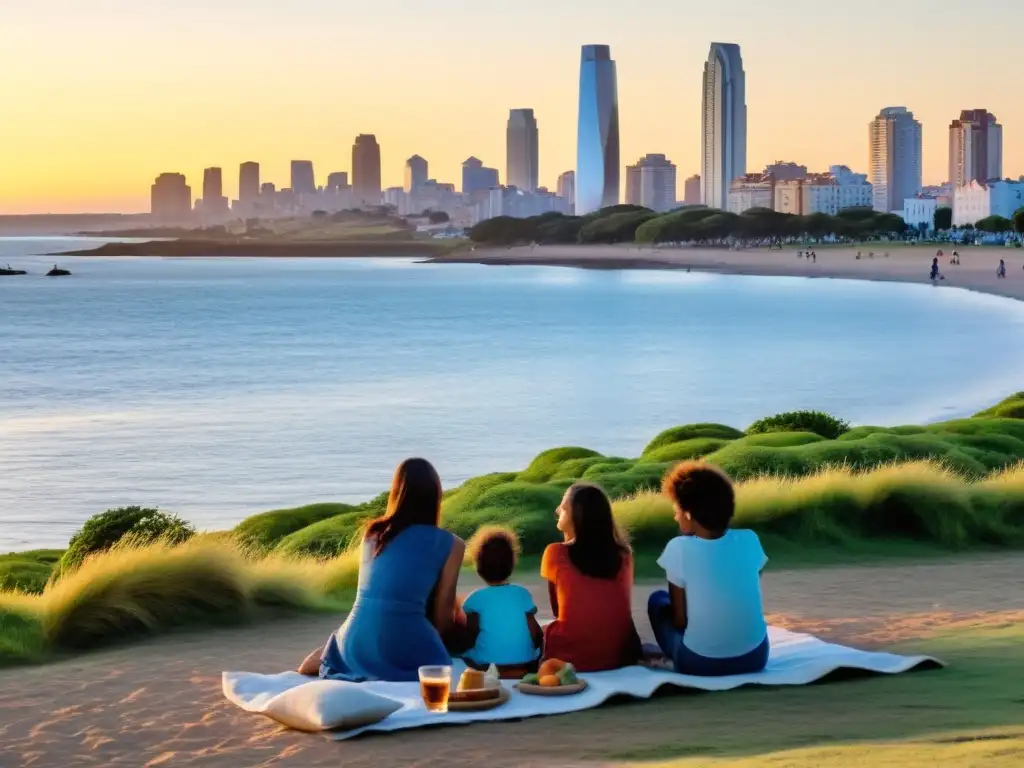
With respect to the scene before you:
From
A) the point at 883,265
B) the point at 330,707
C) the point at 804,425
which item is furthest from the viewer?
the point at 883,265

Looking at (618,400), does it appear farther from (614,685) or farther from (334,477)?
(614,685)

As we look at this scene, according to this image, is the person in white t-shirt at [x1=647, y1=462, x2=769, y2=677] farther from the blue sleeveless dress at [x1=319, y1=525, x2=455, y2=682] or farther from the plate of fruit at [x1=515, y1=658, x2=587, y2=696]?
the blue sleeveless dress at [x1=319, y1=525, x2=455, y2=682]

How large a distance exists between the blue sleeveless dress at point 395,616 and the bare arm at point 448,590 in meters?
0.03

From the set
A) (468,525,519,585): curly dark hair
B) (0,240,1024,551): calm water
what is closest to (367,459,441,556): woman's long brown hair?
(468,525,519,585): curly dark hair

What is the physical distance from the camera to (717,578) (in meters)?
7.73

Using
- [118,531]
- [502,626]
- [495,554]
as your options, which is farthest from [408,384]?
[495,554]

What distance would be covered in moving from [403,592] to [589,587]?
94 cm

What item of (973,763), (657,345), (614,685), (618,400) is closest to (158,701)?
(614,685)

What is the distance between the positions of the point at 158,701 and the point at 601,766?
9.28ft

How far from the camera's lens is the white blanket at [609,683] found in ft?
24.2

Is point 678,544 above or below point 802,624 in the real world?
above

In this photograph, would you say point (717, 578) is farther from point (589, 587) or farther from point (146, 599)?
point (146, 599)

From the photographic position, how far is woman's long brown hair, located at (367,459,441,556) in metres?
7.47

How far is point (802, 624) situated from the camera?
1011 centimetres
